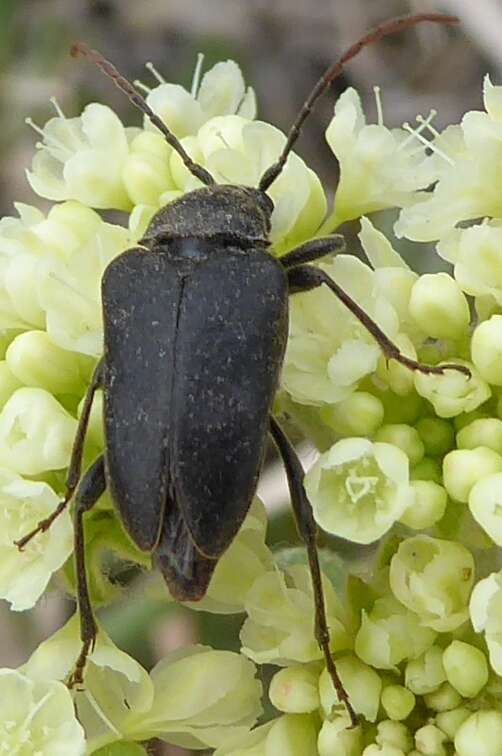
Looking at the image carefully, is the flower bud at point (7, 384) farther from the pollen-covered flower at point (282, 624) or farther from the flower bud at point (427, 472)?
the flower bud at point (427, 472)

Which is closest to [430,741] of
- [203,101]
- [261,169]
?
[261,169]

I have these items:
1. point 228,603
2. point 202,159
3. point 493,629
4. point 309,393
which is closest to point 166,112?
point 202,159

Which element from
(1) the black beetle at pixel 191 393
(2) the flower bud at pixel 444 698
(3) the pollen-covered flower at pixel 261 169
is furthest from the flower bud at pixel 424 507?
(3) the pollen-covered flower at pixel 261 169

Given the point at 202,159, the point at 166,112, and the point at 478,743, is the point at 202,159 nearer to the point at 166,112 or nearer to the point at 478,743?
the point at 166,112

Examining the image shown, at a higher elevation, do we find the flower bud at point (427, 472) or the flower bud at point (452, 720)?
the flower bud at point (427, 472)

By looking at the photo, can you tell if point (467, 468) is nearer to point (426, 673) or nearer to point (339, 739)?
point (426, 673)

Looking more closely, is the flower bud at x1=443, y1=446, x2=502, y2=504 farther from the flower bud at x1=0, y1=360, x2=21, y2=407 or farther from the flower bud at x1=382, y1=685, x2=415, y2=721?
the flower bud at x1=0, y1=360, x2=21, y2=407

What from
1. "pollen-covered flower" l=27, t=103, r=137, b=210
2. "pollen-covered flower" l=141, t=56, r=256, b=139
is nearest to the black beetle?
"pollen-covered flower" l=27, t=103, r=137, b=210
